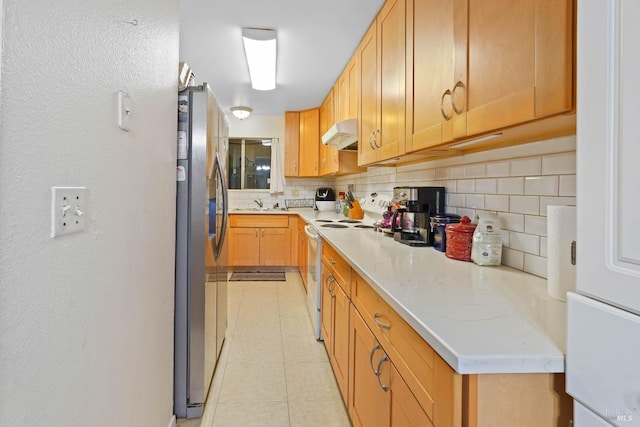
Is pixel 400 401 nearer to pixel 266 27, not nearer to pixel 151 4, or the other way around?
pixel 151 4

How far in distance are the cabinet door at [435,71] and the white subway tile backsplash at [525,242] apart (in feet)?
1.58

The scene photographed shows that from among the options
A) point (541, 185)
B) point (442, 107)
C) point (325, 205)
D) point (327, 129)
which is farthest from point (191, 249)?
point (325, 205)

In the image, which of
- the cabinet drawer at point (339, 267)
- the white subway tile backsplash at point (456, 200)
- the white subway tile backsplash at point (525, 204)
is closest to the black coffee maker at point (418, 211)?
the white subway tile backsplash at point (456, 200)

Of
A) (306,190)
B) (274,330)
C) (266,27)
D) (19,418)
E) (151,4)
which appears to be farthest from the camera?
(306,190)

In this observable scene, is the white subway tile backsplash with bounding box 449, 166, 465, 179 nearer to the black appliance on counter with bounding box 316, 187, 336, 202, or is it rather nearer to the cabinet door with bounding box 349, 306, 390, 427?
the cabinet door with bounding box 349, 306, 390, 427

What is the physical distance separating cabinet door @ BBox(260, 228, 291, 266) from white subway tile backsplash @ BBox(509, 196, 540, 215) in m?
3.68

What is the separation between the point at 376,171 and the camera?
3.31m

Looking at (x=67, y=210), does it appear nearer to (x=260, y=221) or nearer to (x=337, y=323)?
(x=337, y=323)

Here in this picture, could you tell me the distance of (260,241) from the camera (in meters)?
4.82

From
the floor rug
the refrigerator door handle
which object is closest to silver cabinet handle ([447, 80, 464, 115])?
the refrigerator door handle

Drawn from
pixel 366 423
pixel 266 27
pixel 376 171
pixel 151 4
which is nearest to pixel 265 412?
pixel 366 423

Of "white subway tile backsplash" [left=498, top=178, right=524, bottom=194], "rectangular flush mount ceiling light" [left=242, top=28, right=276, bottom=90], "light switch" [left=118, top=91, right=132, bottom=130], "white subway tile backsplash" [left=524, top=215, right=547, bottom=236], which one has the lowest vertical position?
"white subway tile backsplash" [left=524, top=215, right=547, bottom=236]

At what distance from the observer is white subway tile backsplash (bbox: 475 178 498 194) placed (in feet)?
5.01

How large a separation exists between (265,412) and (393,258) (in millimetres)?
1088
